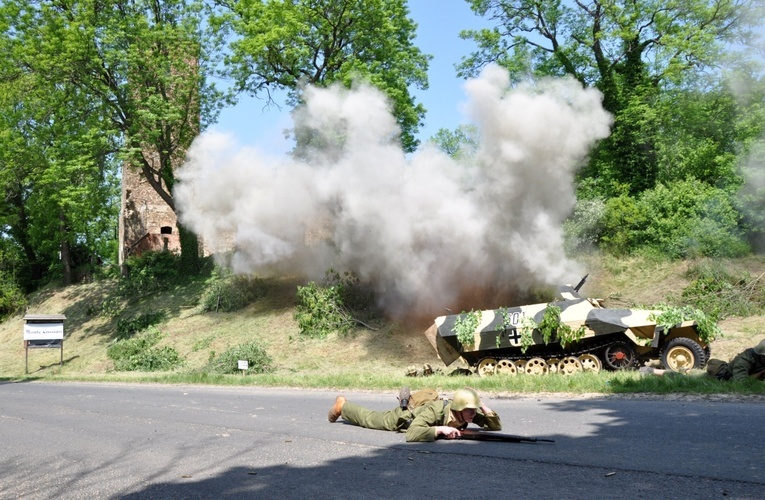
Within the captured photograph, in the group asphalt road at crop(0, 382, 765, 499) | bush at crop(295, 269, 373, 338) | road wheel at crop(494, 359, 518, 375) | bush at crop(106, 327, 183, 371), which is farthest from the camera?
bush at crop(106, 327, 183, 371)

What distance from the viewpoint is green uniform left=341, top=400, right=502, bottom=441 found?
752cm

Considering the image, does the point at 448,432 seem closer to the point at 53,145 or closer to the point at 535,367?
the point at 535,367

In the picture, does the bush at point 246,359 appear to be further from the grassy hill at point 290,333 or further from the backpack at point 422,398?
the backpack at point 422,398

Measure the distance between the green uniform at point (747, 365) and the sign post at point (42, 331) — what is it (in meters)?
23.2

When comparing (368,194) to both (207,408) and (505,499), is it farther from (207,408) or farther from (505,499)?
(505,499)

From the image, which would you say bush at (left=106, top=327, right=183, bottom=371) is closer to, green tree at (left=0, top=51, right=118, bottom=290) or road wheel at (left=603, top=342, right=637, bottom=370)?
green tree at (left=0, top=51, right=118, bottom=290)

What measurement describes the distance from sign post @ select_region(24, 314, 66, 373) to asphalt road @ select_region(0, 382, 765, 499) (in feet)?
54.7

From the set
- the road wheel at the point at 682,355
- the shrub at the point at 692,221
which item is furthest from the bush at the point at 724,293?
the road wheel at the point at 682,355

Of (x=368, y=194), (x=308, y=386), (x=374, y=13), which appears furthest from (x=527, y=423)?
(x=374, y=13)

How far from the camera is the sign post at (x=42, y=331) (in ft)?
86.0

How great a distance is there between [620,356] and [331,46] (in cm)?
1883

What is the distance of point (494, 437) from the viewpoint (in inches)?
290

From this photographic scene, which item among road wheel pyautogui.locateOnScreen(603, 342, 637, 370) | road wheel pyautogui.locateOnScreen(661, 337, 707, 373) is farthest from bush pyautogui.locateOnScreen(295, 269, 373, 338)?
road wheel pyautogui.locateOnScreen(661, 337, 707, 373)

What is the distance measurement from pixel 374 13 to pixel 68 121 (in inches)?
544
